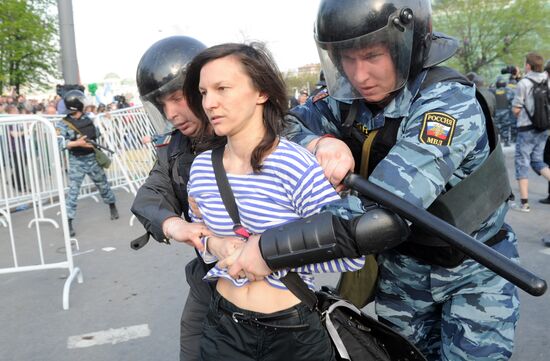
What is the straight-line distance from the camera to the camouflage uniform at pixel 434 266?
1.42 meters

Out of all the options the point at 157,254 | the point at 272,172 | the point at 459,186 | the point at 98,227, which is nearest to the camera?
the point at 272,172

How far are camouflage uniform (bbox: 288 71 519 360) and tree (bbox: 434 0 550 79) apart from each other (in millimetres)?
29921

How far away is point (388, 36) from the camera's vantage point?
1586mm

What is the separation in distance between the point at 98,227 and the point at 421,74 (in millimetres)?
6126

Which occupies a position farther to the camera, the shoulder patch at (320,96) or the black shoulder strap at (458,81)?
the shoulder patch at (320,96)

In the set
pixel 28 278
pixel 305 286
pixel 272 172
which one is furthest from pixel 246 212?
pixel 28 278

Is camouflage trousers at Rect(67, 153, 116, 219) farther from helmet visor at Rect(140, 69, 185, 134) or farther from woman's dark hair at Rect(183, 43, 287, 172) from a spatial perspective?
woman's dark hair at Rect(183, 43, 287, 172)

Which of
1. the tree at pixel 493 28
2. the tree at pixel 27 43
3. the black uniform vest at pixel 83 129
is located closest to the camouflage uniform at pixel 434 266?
the black uniform vest at pixel 83 129

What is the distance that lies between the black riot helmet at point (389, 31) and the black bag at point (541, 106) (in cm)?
509

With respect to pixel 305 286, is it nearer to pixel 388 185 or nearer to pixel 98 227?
pixel 388 185

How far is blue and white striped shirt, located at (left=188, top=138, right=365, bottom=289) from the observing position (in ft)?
4.69

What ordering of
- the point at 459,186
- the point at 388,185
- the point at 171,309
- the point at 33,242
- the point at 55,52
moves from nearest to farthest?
the point at 388,185 < the point at 459,186 < the point at 171,309 < the point at 33,242 < the point at 55,52

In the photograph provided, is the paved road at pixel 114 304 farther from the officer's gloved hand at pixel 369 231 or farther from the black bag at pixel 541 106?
the officer's gloved hand at pixel 369 231

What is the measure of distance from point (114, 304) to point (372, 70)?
3302 millimetres
